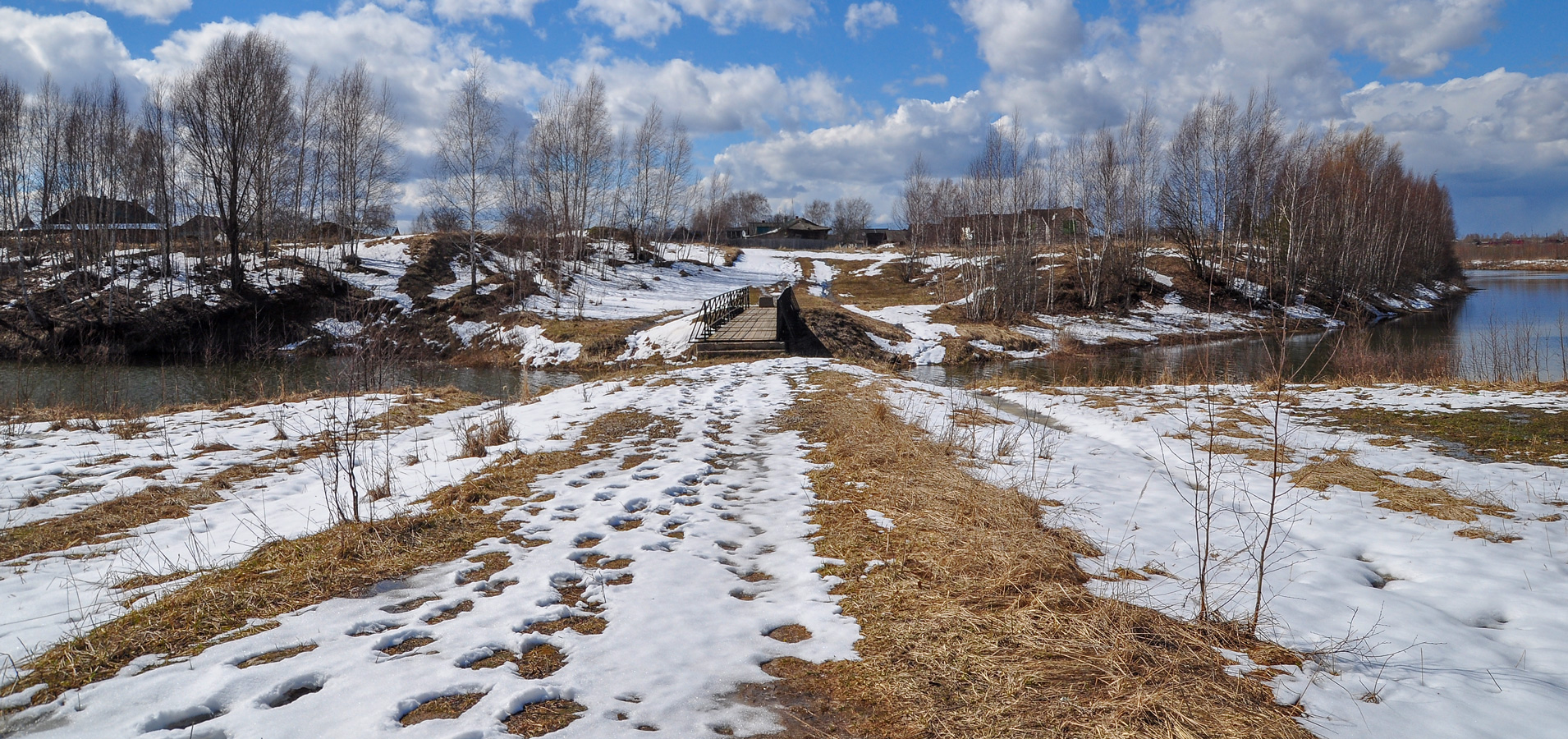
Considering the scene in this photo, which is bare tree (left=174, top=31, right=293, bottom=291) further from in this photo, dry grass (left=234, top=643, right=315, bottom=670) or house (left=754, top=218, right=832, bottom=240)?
house (left=754, top=218, right=832, bottom=240)

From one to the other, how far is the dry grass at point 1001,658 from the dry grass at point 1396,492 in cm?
292

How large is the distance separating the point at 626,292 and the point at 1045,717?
129ft

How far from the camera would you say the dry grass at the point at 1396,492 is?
6.16m

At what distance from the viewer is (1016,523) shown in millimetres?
5039

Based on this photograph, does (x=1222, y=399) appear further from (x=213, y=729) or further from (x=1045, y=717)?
(x=213, y=729)

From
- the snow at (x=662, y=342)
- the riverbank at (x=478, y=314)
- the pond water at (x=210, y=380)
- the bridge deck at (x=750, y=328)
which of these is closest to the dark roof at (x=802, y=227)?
the riverbank at (x=478, y=314)

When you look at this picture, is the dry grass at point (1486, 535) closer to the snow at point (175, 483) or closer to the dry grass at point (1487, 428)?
the dry grass at point (1487, 428)

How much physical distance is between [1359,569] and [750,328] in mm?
19204

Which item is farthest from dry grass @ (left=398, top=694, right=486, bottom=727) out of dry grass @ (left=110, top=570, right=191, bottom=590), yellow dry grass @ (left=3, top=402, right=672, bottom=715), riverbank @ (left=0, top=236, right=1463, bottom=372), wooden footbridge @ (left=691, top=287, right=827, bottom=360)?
riverbank @ (left=0, top=236, right=1463, bottom=372)

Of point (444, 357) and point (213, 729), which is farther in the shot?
point (444, 357)

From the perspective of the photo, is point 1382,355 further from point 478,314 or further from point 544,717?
point 478,314

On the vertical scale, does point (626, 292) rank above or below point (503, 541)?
above

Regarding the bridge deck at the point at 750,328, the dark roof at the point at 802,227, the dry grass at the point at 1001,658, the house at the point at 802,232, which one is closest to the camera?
the dry grass at the point at 1001,658

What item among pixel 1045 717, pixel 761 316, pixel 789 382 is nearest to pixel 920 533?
pixel 1045 717
